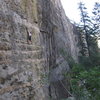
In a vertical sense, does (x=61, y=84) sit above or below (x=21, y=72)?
below

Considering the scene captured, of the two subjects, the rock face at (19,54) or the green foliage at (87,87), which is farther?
the green foliage at (87,87)

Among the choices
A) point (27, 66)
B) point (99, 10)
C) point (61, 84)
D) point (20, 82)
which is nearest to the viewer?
point (20, 82)

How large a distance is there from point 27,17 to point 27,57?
3.90ft

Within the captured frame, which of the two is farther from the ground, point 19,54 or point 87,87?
point 19,54

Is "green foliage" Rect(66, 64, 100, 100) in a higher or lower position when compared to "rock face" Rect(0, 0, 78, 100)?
lower

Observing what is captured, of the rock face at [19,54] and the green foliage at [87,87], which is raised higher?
the rock face at [19,54]

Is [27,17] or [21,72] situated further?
[27,17]

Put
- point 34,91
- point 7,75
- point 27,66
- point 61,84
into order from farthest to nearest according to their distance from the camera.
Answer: point 61,84, point 34,91, point 27,66, point 7,75

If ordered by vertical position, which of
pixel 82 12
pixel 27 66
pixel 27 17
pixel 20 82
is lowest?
pixel 20 82

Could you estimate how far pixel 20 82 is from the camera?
16.2ft

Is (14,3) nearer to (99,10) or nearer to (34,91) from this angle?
(34,91)

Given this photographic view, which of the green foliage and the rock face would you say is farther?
the green foliage

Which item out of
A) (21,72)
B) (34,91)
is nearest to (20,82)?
(21,72)

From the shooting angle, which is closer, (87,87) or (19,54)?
(19,54)
